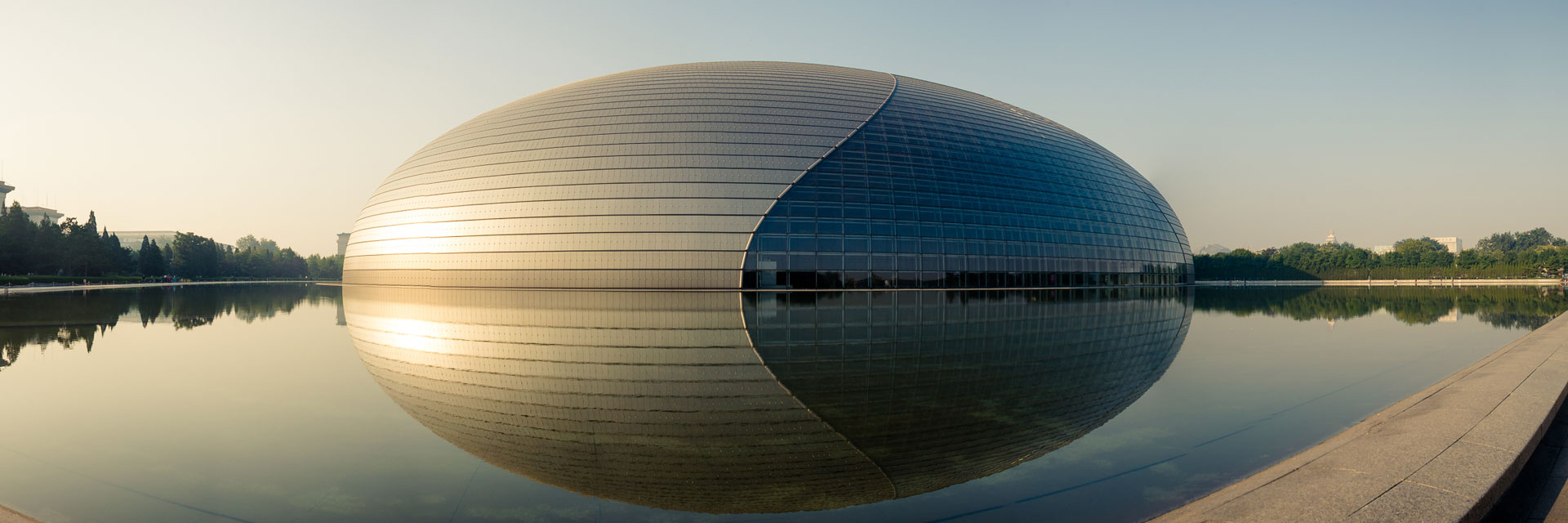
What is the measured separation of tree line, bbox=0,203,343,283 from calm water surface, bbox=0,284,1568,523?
218ft

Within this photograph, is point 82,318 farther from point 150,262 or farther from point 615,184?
point 150,262

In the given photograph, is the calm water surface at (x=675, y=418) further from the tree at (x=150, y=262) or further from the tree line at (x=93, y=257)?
the tree at (x=150, y=262)

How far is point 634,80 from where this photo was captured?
42.5m

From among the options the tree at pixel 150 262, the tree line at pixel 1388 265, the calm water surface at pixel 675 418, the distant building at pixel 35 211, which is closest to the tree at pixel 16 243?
the tree at pixel 150 262

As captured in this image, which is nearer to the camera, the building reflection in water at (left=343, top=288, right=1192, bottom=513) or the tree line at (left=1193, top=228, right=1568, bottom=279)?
the building reflection in water at (left=343, top=288, right=1192, bottom=513)

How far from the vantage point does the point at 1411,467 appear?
4199 mm

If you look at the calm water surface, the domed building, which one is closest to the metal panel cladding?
the domed building

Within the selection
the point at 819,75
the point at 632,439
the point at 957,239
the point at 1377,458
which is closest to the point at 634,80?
the point at 819,75

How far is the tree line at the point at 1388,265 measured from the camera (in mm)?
81688

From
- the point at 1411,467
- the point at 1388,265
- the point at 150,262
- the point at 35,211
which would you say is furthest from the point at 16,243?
the point at 1388,265

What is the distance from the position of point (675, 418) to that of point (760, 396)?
1280 mm

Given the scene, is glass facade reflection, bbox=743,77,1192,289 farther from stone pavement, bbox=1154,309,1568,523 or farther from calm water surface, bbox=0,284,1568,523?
stone pavement, bbox=1154,309,1568,523

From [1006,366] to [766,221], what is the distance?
80.6 ft

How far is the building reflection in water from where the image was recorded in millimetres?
5094
